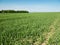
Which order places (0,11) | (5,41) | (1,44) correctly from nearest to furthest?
(1,44) < (5,41) < (0,11)

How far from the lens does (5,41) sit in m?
10.5

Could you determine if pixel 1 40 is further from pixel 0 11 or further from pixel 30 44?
pixel 0 11

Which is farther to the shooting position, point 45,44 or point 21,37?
point 21,37

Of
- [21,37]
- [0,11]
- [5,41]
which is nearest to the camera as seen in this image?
[5,41]

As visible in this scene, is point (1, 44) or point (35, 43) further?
point (35, 43)

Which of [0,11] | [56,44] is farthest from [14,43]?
[0,11]

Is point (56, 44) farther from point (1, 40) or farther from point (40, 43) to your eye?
point (1, 40)

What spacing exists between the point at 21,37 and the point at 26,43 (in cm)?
198

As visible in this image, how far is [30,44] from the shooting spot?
10258 mm

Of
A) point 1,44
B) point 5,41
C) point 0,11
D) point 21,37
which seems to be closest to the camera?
point 1,44

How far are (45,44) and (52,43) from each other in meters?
0.52

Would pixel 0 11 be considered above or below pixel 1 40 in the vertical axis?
below

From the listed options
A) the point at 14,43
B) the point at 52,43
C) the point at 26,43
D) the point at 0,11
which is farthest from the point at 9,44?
the point at 0,11

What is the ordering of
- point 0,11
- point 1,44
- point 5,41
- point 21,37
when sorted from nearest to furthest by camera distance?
point 1,44 < point 5,41 < point 21,37 < point 0,11
